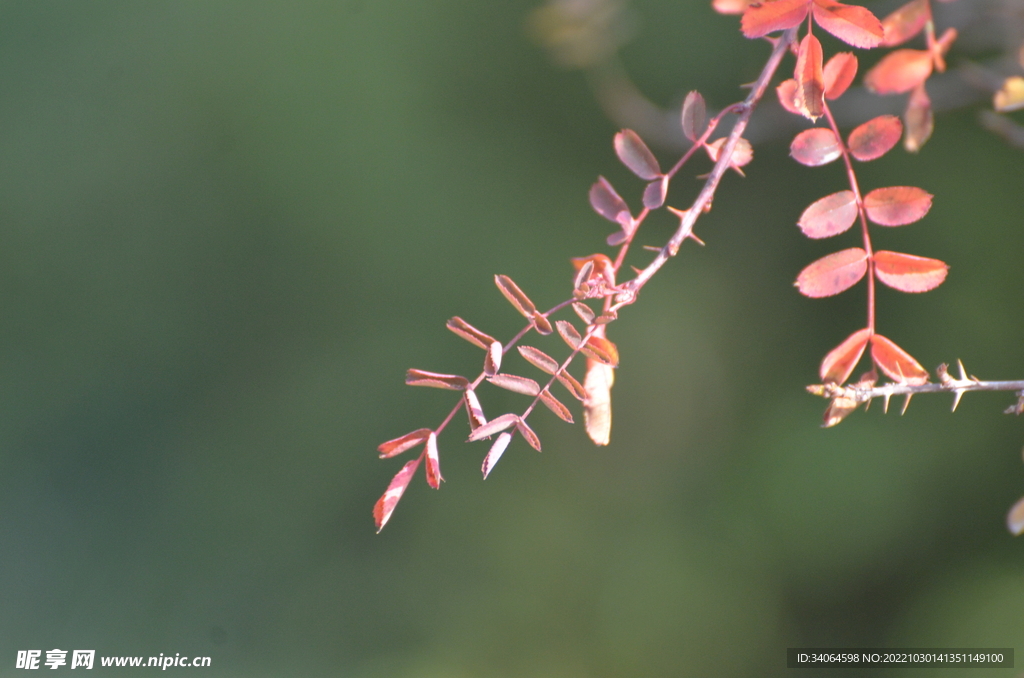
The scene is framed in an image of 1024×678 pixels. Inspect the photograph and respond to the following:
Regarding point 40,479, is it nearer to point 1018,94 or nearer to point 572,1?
point 572,1

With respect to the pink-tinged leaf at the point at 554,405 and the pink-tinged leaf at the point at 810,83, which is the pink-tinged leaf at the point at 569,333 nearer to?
the pink-tinged leaf at the point at 554,405

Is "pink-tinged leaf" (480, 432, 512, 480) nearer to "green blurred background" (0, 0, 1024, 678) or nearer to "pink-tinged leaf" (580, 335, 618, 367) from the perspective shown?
"pink-tinged leaf" (580, 335, 618, 367)

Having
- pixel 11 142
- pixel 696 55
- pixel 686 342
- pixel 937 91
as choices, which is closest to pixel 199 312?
pixel 11 142

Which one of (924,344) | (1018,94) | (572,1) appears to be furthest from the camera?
(924,344)

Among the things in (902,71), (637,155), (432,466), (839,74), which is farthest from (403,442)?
(902,71)

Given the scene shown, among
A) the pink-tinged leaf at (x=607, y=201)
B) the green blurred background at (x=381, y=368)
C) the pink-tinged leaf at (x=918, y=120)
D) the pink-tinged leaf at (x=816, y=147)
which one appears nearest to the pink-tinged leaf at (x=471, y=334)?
the pink-tinged leaf at (x=607, y=201)

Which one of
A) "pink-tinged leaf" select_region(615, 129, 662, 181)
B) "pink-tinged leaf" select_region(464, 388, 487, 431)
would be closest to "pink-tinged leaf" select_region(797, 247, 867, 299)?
"pink-tinged leaf" select_region(615, 129, 662, 181)

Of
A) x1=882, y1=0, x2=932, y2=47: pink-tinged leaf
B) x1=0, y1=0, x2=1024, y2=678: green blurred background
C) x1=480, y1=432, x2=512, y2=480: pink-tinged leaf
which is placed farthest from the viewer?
x1=0, y1=0, x2=1024, y2=678: green blurred background
